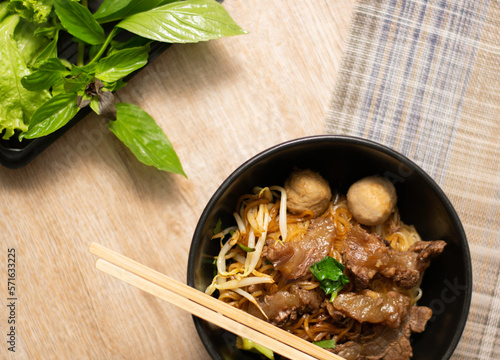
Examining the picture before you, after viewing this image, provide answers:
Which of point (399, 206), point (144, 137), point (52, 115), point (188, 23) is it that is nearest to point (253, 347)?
point (399, 206)

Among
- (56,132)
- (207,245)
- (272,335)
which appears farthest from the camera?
(56,132)

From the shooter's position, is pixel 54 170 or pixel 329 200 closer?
pixel 329 200

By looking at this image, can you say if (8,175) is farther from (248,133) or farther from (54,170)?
(248,133)

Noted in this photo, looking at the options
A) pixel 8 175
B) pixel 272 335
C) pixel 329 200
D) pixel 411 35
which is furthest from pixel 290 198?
pixel 8 175

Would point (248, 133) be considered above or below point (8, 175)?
below

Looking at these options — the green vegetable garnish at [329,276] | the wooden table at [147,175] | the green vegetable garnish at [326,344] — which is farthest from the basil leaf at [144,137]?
the green vegetable garnish at [326,344]

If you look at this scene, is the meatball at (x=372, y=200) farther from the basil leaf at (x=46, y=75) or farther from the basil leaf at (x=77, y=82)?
the basil leaf at (x=46, y=75)

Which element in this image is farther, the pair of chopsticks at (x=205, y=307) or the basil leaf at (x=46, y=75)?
the basil leaf at (x=46, y=75)
